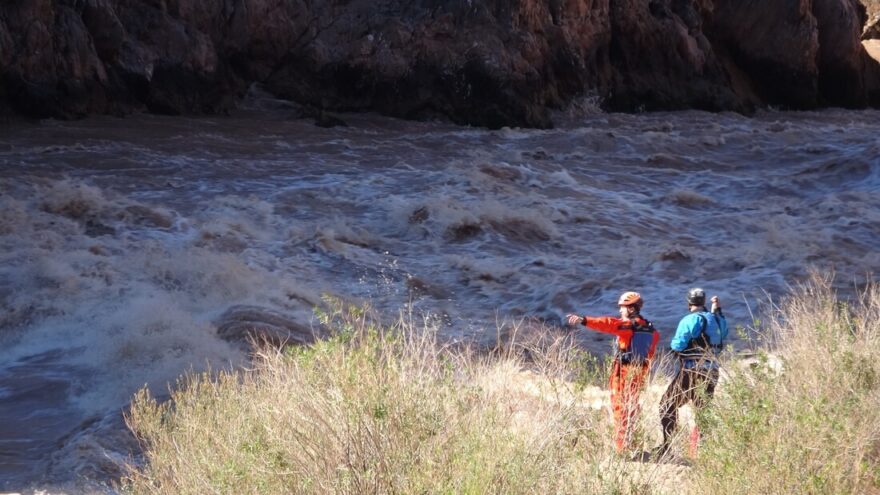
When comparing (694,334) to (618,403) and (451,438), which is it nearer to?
(618,403)

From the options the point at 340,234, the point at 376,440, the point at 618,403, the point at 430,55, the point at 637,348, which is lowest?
the point at 340,234

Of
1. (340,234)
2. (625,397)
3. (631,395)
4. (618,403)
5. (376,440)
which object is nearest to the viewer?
(376,440)

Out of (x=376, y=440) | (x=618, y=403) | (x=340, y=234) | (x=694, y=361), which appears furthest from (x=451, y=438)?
(x=340, y=234)

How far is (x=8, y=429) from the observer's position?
25.5 feet

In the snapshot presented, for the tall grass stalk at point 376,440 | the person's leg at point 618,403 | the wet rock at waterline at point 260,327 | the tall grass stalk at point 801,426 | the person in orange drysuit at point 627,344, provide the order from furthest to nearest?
the wet rock at waterline at point 260,327
the person in orange drysuit at point 627,344
the person's leg at point 618,403
the tall grass stalk at point 801,426
the tall grass stalk at point 376,440

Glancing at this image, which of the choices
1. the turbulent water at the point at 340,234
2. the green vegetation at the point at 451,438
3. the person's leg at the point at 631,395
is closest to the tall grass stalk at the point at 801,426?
the green vegetation at the point at 451,438

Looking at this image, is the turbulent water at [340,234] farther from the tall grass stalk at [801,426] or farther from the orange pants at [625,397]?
the tall grass stalk at [801,426]

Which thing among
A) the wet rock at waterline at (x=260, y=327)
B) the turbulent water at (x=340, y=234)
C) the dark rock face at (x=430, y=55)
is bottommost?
the turbulent water at (x=340, y=234)

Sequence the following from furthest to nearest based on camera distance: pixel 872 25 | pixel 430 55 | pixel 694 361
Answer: pixel 872 25 < pixel 430 55 < pixel 694 361

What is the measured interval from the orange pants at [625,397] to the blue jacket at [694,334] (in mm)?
225

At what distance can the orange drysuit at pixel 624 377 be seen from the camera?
217 inches

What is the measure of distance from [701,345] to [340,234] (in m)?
8.35

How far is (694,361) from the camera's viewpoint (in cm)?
641

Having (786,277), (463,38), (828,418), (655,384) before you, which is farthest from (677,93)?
(828,418)
